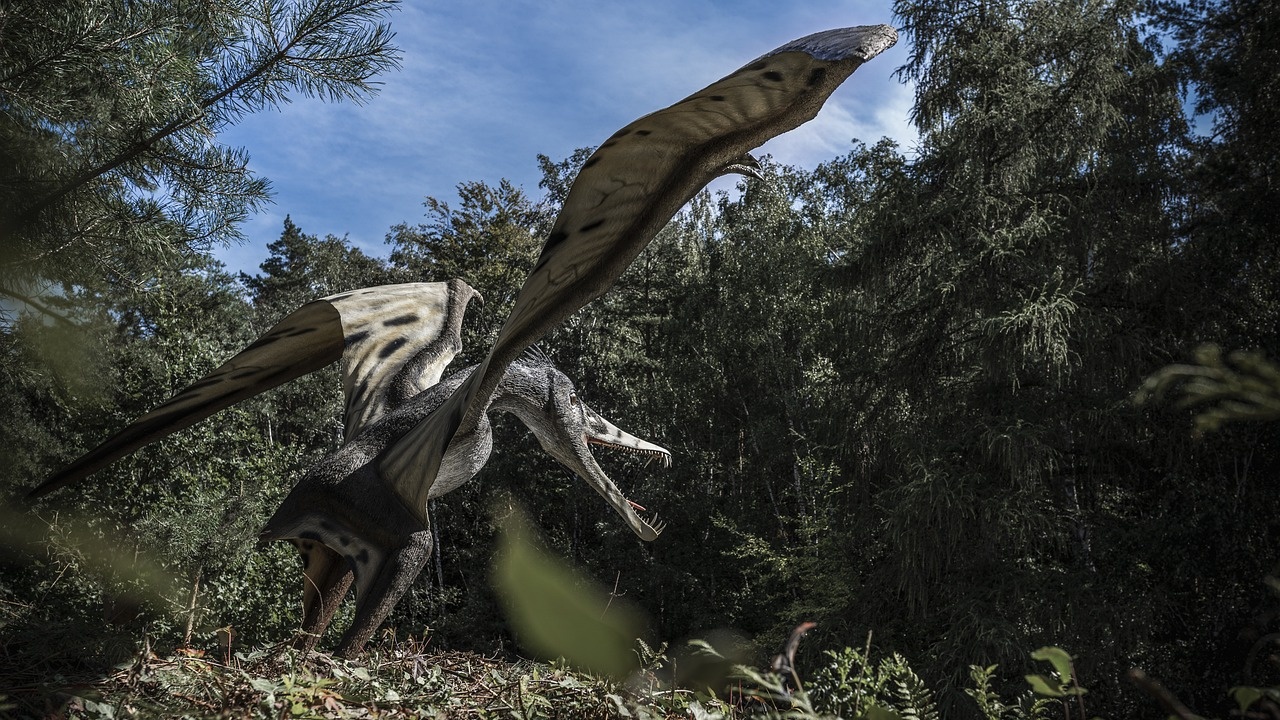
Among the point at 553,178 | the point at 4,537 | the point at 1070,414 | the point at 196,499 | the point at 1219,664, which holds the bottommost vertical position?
the point at 4,537

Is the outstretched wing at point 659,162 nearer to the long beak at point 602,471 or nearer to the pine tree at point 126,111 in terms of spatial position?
the long beak at point 602,471

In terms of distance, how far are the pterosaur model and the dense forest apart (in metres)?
2.03

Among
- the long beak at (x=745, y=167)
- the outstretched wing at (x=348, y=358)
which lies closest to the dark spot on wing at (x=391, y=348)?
the outstretched wing at (x=348, y=358)

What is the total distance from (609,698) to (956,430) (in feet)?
32.1

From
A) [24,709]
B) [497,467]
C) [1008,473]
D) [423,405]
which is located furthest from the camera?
[497,467]

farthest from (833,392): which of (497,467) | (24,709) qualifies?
(24,709)

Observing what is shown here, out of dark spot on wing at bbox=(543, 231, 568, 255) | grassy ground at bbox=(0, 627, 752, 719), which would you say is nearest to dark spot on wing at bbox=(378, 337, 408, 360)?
grassy ground at bbox=(0, 627, 752, 719)

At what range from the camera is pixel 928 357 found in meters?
11.6

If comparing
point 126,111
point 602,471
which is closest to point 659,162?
point 602,471

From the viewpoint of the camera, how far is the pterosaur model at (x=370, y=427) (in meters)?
3.10

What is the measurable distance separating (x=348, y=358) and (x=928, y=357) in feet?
30.0

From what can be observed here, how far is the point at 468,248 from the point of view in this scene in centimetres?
1983

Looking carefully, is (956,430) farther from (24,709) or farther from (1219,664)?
(24,709)

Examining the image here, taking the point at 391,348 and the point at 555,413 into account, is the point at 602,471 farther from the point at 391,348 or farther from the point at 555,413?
the point at 391,348
